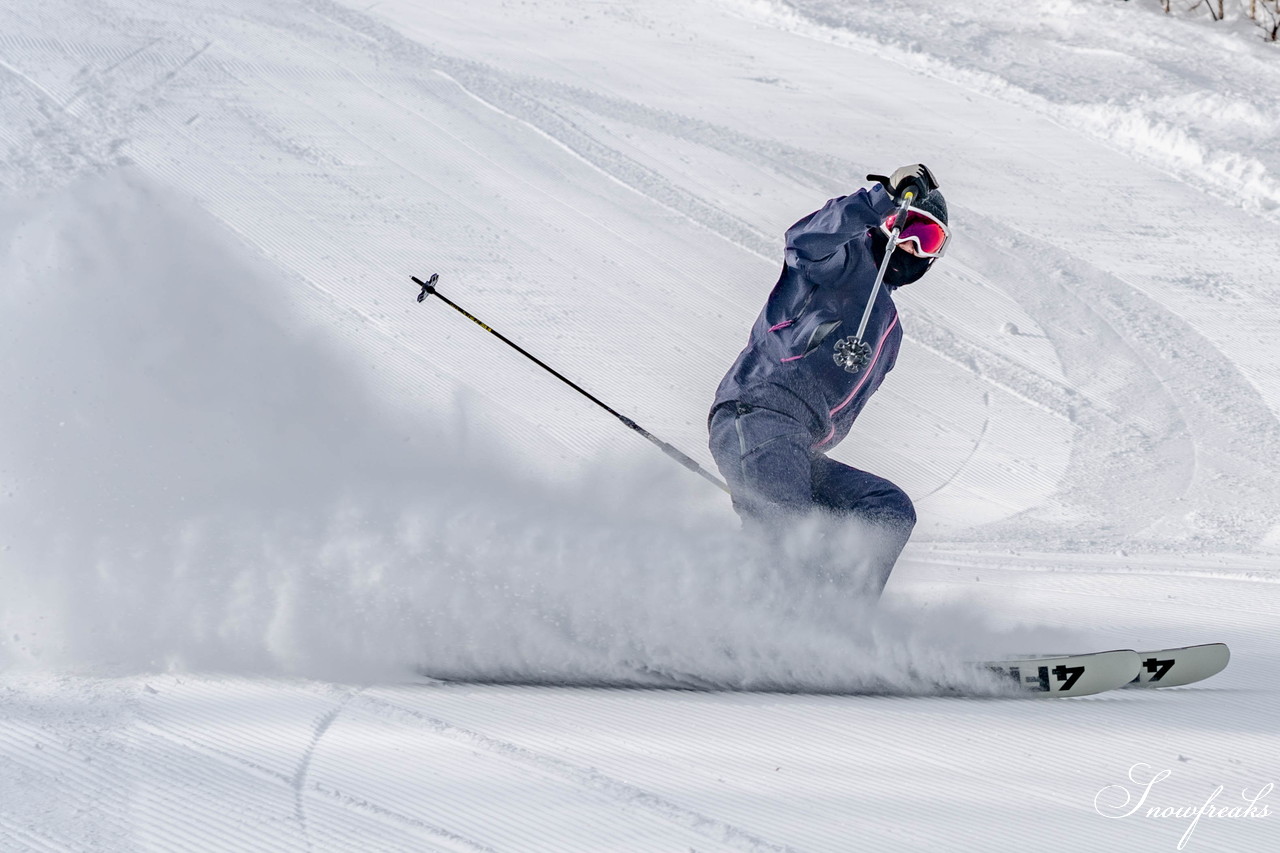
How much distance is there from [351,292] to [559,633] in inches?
121

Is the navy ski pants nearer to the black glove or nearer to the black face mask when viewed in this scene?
the black face mask

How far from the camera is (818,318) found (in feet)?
13.0

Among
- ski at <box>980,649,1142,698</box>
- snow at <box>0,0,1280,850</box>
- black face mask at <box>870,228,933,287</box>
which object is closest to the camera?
snow at <box>0,0,1280,850</box>

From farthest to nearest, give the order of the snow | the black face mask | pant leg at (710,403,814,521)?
1. the black face mask
2. pant leg at (710,403,814,521)
3. the snow

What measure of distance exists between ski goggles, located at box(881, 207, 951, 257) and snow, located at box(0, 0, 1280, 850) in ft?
3.64

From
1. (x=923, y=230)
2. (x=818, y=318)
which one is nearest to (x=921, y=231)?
(x=923, y=230)

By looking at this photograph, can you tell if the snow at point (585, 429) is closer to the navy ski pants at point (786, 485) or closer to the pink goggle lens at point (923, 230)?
the navy ski pants at point (786, 485)

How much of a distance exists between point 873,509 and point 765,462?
17.4 inches

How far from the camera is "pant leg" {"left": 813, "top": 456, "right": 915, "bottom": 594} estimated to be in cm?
391

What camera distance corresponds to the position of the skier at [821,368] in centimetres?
391

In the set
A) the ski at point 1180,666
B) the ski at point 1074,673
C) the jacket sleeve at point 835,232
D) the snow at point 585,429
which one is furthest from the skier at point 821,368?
the ski at point 1180,666

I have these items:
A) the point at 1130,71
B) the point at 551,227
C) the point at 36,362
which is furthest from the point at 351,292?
the point at 1130,71

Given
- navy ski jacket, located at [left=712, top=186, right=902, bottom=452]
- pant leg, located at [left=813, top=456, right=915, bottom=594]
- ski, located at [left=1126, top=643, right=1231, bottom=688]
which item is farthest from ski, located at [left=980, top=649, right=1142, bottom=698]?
navy ski jacket, located at [left=712, top=186, right=902, bottom=452]

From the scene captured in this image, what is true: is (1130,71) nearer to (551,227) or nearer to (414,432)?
(551,227)
